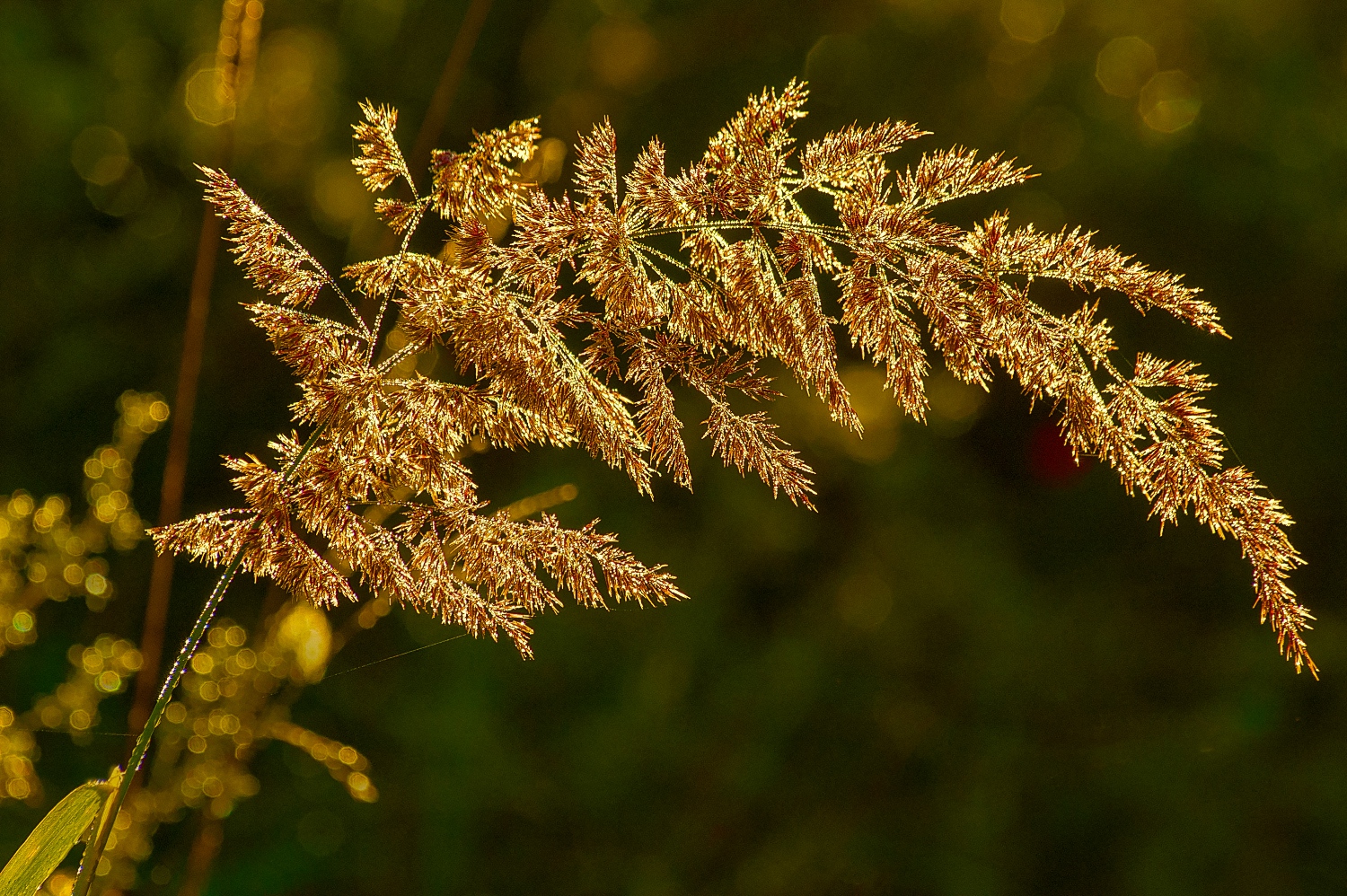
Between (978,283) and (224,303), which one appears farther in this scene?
(224,303)

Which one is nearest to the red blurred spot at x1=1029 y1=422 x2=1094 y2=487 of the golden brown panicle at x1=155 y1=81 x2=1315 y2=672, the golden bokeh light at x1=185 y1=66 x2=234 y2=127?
the golden brown panicle at x1=155 y1=81 x2=1315 y2=672

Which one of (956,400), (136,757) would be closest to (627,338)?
(136,757)

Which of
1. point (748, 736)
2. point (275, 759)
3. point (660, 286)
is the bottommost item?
point (275, 759)

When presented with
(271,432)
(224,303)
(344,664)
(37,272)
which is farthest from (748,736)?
(37,272)

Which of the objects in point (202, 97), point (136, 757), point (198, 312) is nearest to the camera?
point (136, 757)

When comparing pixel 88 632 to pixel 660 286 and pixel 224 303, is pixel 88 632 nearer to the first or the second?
pixel 224 303

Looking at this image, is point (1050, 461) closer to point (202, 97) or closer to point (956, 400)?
point (956, 400)

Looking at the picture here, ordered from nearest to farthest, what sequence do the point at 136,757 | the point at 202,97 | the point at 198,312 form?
the point at 136,757, the point at 198,312, the point at 202,97
